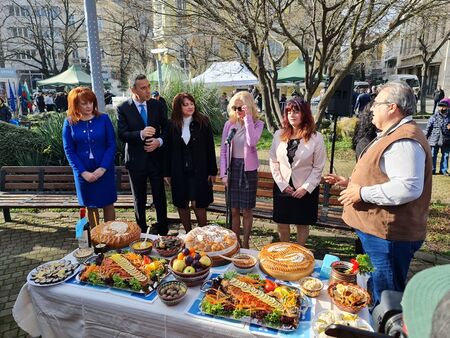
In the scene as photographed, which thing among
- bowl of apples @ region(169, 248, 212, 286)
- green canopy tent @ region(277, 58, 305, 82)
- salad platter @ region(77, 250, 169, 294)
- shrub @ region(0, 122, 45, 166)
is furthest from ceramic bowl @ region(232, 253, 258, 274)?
green canopy tent @ region(277, 58, 305, 82)

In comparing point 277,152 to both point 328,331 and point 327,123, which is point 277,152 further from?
point 327,123

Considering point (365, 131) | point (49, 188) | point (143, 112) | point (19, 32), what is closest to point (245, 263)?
point (365, 131)

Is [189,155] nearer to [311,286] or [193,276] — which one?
[193,276]

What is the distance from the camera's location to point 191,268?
6.92 feet

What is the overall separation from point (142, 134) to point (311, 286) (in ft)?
7.92

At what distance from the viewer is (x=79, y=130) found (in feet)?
11.3

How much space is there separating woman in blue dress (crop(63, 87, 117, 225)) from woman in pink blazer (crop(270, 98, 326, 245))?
6.19 feet

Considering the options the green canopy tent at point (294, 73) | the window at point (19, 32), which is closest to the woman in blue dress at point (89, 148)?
the green canopy tent at point (294, 73)

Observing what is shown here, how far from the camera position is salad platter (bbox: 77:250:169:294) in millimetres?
2078

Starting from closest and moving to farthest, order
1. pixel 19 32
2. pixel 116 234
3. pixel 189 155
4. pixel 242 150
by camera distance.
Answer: pixel 116 234
pixel 242 150
pixel 189 155
pixel 19 32

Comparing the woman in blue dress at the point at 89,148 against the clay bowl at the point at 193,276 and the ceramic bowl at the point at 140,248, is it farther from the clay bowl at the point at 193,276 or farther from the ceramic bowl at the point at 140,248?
the clay bowl at the point at 193,276

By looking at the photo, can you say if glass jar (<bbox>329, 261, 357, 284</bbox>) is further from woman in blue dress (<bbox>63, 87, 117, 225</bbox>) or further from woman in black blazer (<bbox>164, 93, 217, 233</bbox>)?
woman in blue dress (<bbox>63, 87, 117, 225</bbox>)

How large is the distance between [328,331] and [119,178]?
4454 mm

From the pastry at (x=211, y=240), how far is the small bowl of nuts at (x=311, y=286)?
600 millimetres
